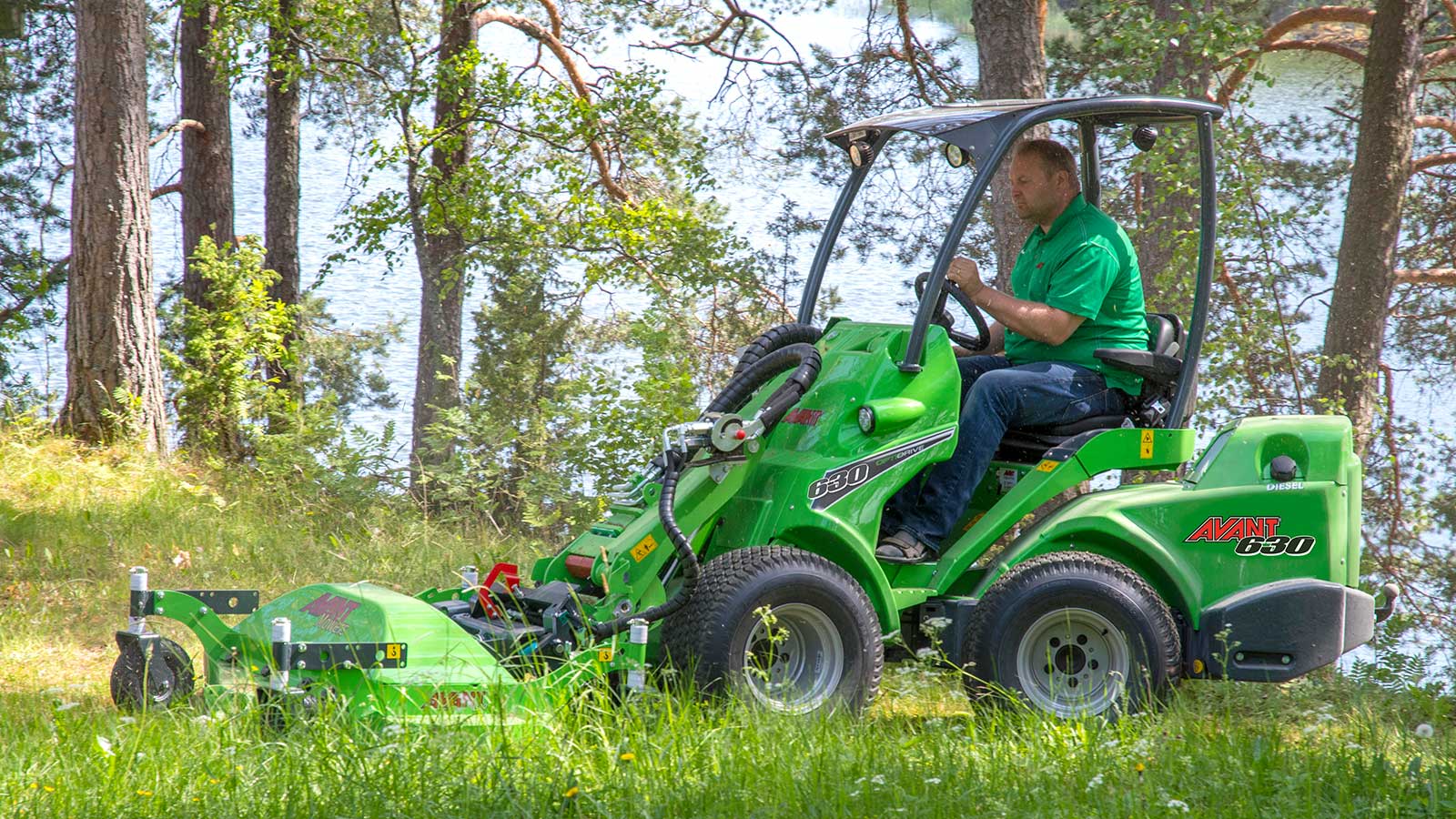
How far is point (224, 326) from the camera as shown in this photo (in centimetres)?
862

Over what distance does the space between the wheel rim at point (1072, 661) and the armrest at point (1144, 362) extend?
0.89m

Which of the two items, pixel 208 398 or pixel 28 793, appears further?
pixel 208 398

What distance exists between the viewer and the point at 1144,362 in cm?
450

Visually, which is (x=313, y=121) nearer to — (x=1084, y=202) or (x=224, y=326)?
(x=224, y=326)

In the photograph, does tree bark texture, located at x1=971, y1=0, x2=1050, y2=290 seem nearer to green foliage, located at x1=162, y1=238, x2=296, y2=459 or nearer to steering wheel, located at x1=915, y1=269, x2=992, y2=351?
steering wheel, located at x1=915, y1=269, x2=992, y2=351

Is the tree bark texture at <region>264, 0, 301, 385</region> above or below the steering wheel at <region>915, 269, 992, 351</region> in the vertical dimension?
above

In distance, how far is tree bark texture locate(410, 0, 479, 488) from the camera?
10.3 m

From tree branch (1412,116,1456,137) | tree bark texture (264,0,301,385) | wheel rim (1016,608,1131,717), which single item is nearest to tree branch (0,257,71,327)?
tree bark texture (264,0,301,385)

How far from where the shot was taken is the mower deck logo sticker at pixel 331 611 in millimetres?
3623

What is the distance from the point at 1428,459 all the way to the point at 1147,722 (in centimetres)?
1005

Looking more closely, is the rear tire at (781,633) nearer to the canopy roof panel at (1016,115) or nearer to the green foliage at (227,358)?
the canopy roof panel at (1016,115)

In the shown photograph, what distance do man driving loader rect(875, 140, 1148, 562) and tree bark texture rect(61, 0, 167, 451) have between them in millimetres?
5829

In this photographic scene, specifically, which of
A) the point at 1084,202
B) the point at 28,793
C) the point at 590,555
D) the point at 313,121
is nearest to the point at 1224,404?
the point at 1084,202

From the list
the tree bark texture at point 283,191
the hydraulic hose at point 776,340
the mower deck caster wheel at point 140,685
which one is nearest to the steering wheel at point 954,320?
the hydraulic hose at point 776,340
